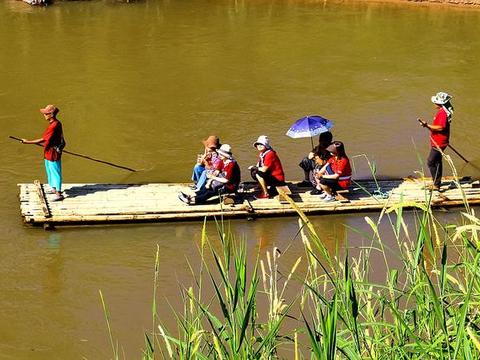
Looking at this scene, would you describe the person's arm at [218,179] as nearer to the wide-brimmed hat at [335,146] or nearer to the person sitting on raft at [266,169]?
the person sitting on raft at [266,169]

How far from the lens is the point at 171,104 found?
1515cm

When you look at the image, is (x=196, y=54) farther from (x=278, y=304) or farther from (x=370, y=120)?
(x=278, y=304)

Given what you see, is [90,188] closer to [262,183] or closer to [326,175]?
Result: [262,183]

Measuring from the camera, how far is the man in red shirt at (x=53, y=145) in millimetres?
9930

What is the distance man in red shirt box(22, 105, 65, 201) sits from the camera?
9.93 metres

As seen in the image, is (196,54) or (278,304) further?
(196,54)

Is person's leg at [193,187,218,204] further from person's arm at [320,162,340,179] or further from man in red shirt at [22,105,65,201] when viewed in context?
man in red shirt at [22,105,65,201]

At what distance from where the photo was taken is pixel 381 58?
18.1m

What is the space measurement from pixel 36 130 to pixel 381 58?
296 inches

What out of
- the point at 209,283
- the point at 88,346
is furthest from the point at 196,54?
the point at 88,346

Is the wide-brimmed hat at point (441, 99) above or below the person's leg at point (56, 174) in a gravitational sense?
above

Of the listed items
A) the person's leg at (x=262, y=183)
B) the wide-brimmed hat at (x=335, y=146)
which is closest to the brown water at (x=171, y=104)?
the person's leg at (x=262, y=183)

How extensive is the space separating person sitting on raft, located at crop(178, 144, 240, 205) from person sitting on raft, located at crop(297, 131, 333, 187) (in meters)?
1.00

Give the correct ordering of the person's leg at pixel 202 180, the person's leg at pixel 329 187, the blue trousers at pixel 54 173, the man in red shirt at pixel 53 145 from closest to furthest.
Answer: the man in red shirt at pixel 53 145 → the blue trousers at pixel 54 173 → the person's leg at pixel 202 180 → the person's leg at pixel 329 187
